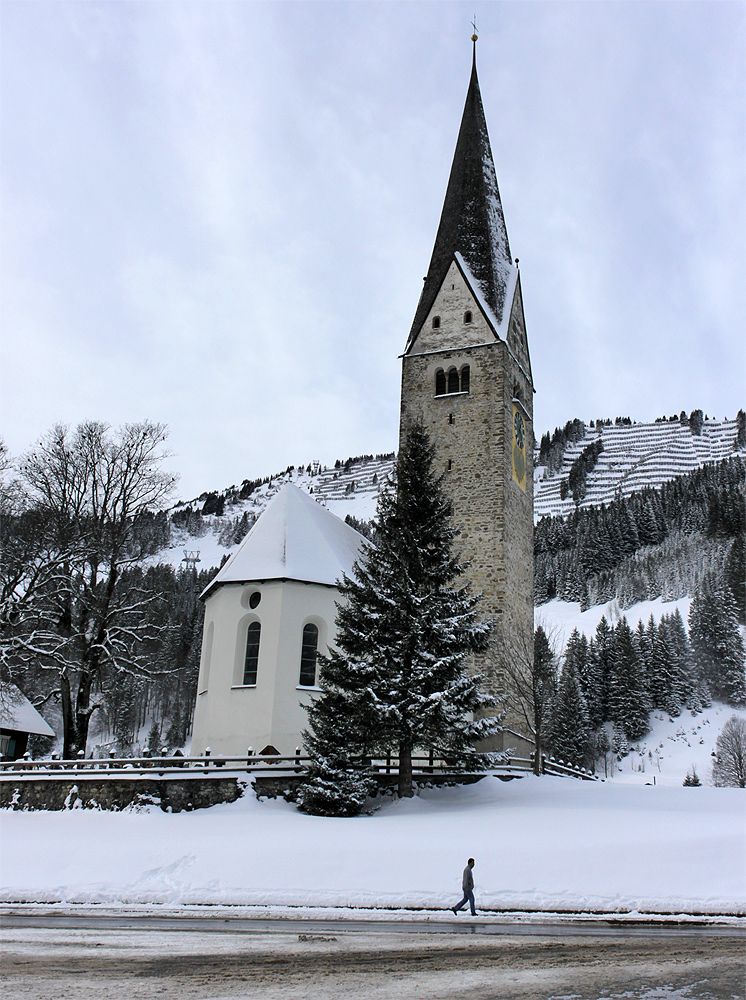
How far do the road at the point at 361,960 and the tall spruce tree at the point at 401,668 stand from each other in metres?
7.81

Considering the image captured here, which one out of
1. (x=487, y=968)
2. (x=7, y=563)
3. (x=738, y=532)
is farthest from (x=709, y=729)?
(x=487, y=968)

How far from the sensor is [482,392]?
30812 millimetres

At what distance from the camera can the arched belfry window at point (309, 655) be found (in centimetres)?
2450

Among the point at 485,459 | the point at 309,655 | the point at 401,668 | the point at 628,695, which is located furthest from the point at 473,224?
the point at 628,695

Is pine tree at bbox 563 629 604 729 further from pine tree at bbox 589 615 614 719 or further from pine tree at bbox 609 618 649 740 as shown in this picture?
pine tree at bbox 609 618 649 740

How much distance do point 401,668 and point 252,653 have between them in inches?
259

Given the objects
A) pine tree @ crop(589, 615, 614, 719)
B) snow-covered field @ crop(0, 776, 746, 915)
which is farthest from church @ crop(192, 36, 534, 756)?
pine tree @ crop(589, 615, 614, 719)

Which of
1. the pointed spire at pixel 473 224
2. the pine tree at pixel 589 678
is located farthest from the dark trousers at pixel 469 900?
the pine tree at pixel 589 678

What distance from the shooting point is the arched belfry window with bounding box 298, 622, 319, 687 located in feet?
80.4

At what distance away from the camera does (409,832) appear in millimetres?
16234

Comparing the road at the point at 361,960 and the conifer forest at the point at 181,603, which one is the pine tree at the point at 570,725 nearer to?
the conifer forest at the point at 181,603

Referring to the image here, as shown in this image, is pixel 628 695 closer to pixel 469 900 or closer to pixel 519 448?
pixel 519 448

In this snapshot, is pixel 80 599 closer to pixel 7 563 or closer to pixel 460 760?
pixel 7 563

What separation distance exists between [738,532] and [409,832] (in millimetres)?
105799
